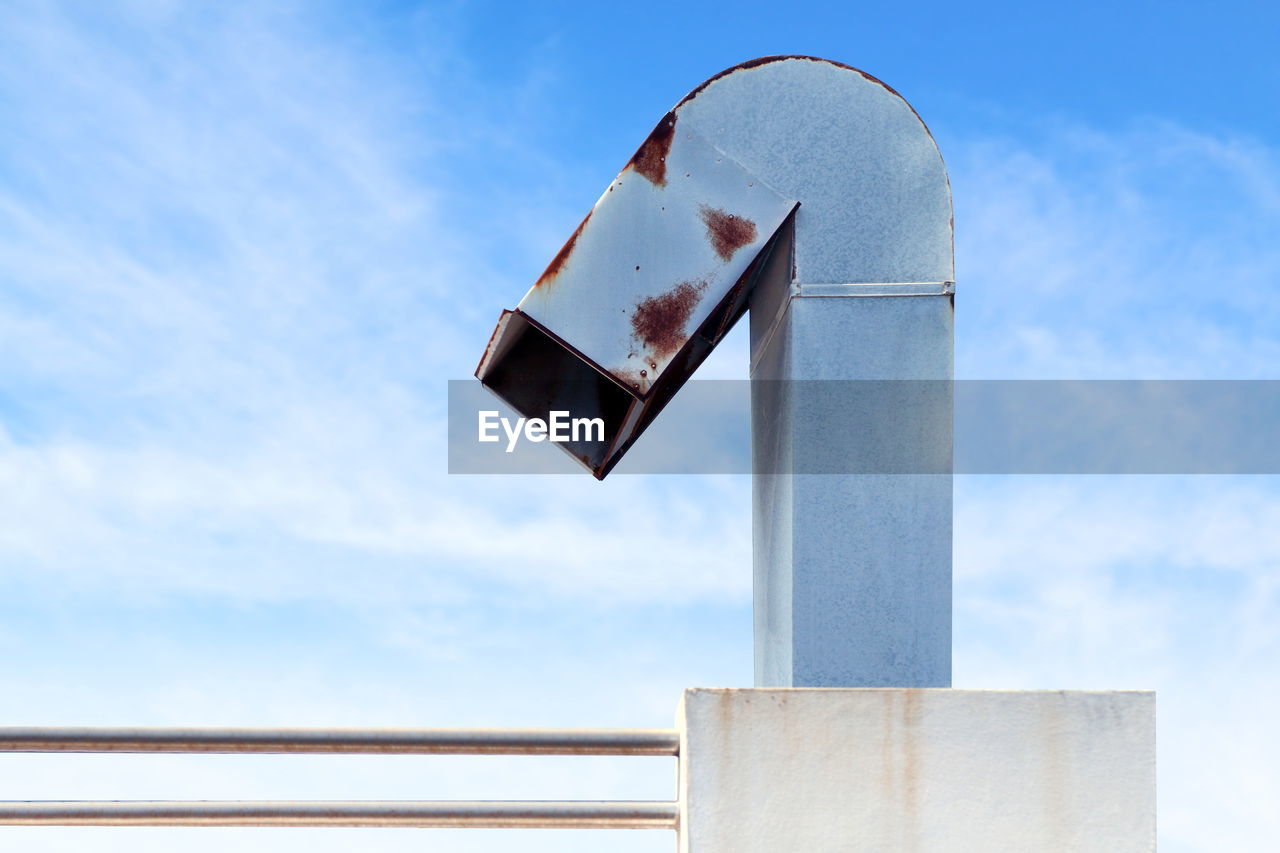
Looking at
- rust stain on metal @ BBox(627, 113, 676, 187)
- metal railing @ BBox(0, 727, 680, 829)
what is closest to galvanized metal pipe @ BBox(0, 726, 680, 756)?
metal railing @ BBox(0, 727, 680, 829)

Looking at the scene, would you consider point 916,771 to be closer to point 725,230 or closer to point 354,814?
point 354,814

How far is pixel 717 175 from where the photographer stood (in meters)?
4.41

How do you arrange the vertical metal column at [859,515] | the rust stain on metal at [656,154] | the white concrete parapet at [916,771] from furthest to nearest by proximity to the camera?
the rust stain on metal at [656,154]
the vertical metal column at [859,515]
the white concrete parapet at [916,771]

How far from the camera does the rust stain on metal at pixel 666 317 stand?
4.30 metres

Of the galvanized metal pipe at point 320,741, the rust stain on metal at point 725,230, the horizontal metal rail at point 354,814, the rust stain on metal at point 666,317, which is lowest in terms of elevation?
the horizontal metal rail at point 354,814

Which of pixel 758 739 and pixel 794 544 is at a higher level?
pixel 794 544

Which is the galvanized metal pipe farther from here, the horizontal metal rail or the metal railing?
the horizontal metal rail

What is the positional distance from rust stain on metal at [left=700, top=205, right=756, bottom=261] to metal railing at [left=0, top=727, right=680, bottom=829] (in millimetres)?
1650

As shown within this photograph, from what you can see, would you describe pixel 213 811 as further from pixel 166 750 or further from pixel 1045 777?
pixel 1045 777

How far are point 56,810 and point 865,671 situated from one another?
7.91 feet

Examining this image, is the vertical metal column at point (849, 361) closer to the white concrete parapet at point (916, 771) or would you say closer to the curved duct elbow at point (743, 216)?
the curved duct elbow at point (743, 216)

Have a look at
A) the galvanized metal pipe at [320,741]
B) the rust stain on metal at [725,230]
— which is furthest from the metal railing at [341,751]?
the rust stain on metal at [725,230]

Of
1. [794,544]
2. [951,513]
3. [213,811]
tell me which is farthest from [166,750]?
[951,513]

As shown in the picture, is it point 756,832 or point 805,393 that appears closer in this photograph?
point 756,832
